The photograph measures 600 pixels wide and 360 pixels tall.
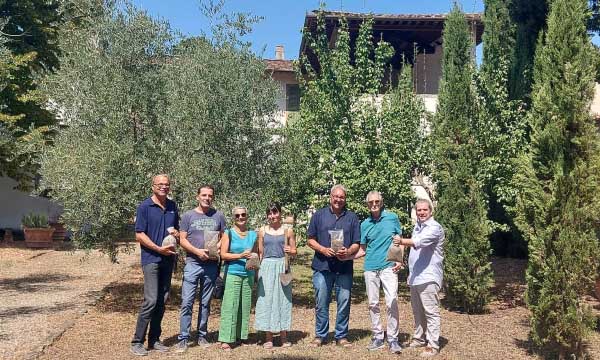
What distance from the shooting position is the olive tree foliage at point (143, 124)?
717 centimetres

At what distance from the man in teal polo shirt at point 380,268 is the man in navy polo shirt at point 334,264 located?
178 millimetres

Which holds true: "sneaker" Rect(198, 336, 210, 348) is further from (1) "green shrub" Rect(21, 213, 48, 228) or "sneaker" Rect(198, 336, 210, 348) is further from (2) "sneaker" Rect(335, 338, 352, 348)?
(1) "green shrub" Rect(21, 213, 48, 228)

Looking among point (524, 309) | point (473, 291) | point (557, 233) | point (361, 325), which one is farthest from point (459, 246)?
→ point (557, 233)

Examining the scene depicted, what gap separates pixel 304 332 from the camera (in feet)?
22.6

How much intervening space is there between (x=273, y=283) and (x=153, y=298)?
1338mm

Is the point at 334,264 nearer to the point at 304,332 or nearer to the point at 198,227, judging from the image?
the point at 304,332

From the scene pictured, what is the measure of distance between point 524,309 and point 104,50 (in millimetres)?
7897

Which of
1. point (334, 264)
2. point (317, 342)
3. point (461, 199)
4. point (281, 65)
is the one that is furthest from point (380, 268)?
point (281, 65)

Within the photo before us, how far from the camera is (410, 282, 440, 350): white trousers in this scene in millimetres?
5840

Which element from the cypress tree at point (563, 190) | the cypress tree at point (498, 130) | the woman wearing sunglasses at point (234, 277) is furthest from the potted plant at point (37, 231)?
the cypress tree at point (563, 190)

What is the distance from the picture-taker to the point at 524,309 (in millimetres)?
8766

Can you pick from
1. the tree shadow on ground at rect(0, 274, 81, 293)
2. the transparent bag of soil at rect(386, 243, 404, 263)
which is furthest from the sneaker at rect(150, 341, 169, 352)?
the tree shadow on ground at rect(0, 274, 81, 293)

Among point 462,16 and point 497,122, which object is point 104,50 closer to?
point 497,122

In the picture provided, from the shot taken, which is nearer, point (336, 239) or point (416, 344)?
point (336, 239)
